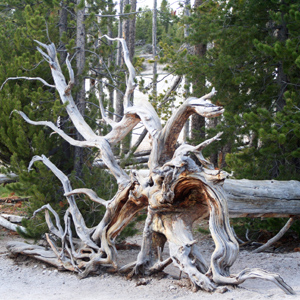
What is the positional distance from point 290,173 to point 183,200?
2878 mm

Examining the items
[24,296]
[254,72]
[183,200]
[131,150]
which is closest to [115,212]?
[183,200]

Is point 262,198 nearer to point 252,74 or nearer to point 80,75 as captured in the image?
point 252,74

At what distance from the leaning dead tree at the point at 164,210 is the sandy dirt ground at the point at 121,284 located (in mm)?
149

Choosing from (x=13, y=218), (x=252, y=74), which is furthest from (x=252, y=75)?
(x=13, y=218)

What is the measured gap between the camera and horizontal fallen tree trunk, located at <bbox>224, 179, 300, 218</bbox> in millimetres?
5625

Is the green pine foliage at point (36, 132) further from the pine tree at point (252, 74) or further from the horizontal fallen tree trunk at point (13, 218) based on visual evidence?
the pine tree at point (252, 74)

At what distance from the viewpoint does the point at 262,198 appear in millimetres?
5859

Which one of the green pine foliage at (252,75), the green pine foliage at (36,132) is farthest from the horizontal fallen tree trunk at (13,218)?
the green pine foliage at (252,75)

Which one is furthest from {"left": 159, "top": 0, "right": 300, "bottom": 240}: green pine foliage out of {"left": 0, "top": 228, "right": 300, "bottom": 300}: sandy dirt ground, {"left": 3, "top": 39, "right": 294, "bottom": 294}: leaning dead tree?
{"left": 3, "top": 39, "right": 294, "bottom": 294}: leaning dead tree

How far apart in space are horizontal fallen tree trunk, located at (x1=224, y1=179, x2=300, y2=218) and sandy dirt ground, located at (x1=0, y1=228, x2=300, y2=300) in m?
0.79

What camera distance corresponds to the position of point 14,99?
704cm

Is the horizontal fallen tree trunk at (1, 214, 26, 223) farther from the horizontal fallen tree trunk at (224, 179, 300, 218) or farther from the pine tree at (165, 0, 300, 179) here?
the horizontal fallen tree trunk at (224, 179, 300, 218)

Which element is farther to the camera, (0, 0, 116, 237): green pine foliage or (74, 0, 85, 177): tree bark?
(74, 0, 85, 177): tree bark

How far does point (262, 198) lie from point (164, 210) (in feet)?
5.23
